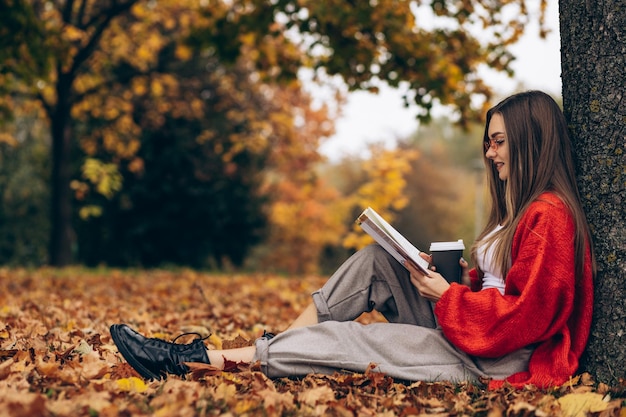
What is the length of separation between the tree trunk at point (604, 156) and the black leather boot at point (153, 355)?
174cm

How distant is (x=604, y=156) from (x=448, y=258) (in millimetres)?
808

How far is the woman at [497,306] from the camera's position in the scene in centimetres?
278

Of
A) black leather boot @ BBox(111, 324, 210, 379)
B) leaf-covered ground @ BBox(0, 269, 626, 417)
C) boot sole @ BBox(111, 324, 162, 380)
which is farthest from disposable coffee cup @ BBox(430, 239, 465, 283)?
boot sole @ BBox(111, 324, 162, 380)

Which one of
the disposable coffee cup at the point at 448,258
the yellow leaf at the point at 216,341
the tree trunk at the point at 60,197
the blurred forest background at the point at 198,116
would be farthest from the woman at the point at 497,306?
the tree trunk at the point at 60,197

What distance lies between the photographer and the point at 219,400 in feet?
8.38

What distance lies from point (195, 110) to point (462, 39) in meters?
8.96

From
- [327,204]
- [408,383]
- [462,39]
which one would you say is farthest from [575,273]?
[327,204]

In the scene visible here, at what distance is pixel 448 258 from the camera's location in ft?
10.1

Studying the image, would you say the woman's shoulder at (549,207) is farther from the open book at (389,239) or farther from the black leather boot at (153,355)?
the black leather boot at (153,355)

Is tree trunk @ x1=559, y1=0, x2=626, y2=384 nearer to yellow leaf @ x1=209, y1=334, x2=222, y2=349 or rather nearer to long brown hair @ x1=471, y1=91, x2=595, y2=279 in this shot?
long brown hair @ x1=471, y1=91, x2=595, y2=279

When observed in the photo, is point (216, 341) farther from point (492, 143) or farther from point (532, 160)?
point (532, 160)

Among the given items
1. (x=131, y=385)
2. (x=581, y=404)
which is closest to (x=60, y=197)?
(x=131, y=385)

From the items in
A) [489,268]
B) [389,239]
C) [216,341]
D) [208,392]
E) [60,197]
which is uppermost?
[60,197]

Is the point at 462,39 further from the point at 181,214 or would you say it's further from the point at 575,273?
the point at 181,214
